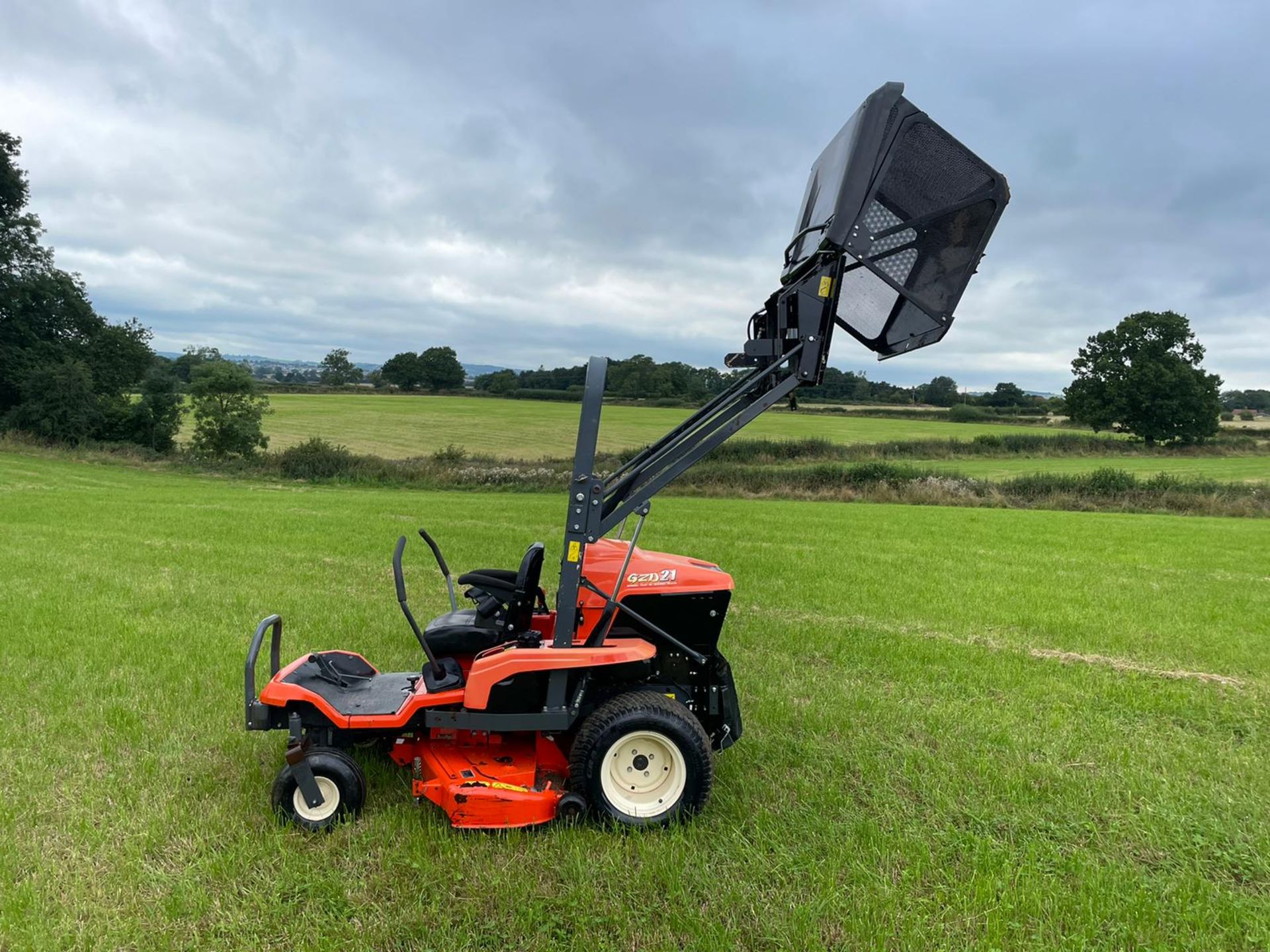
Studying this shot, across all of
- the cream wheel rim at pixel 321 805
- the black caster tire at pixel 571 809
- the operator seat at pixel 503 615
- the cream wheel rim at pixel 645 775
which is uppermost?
the operator seat at pixel 503 615

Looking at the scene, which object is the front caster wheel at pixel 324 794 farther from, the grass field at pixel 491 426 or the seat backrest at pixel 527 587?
the grass field at pixel 491 426

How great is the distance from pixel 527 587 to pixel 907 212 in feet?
9.73

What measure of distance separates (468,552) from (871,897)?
10.4 metres

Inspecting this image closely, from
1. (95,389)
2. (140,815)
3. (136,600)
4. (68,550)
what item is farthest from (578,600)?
(95,389)

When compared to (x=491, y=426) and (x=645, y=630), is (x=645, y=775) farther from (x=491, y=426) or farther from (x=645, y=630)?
(x=491, y=426)

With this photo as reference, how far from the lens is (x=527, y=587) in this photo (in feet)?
14.7

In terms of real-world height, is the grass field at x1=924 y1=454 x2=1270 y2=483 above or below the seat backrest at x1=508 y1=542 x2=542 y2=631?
above

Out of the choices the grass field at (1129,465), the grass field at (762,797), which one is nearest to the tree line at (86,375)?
the grass field at (1129,465)

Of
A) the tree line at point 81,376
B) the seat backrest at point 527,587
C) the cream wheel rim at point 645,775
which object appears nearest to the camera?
the cream wheel rim at point 645,775

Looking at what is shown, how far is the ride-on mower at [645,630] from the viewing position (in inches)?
151

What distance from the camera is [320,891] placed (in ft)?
11.2

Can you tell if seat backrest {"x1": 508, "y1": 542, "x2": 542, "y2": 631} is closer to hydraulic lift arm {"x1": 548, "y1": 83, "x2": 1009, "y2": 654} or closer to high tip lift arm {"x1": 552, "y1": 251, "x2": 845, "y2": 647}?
high tip lift arm {"x1": 552, "y1": 251, "x2": 845, "y2": 647}

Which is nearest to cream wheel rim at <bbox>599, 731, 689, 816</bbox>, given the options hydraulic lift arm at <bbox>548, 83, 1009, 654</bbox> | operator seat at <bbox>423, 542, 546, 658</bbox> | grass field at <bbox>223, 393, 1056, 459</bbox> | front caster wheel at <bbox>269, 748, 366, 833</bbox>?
hydraulic lift arm at <bbox>548, 83, 1009, 654</bbox>

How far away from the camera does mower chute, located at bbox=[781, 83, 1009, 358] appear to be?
382 cm
